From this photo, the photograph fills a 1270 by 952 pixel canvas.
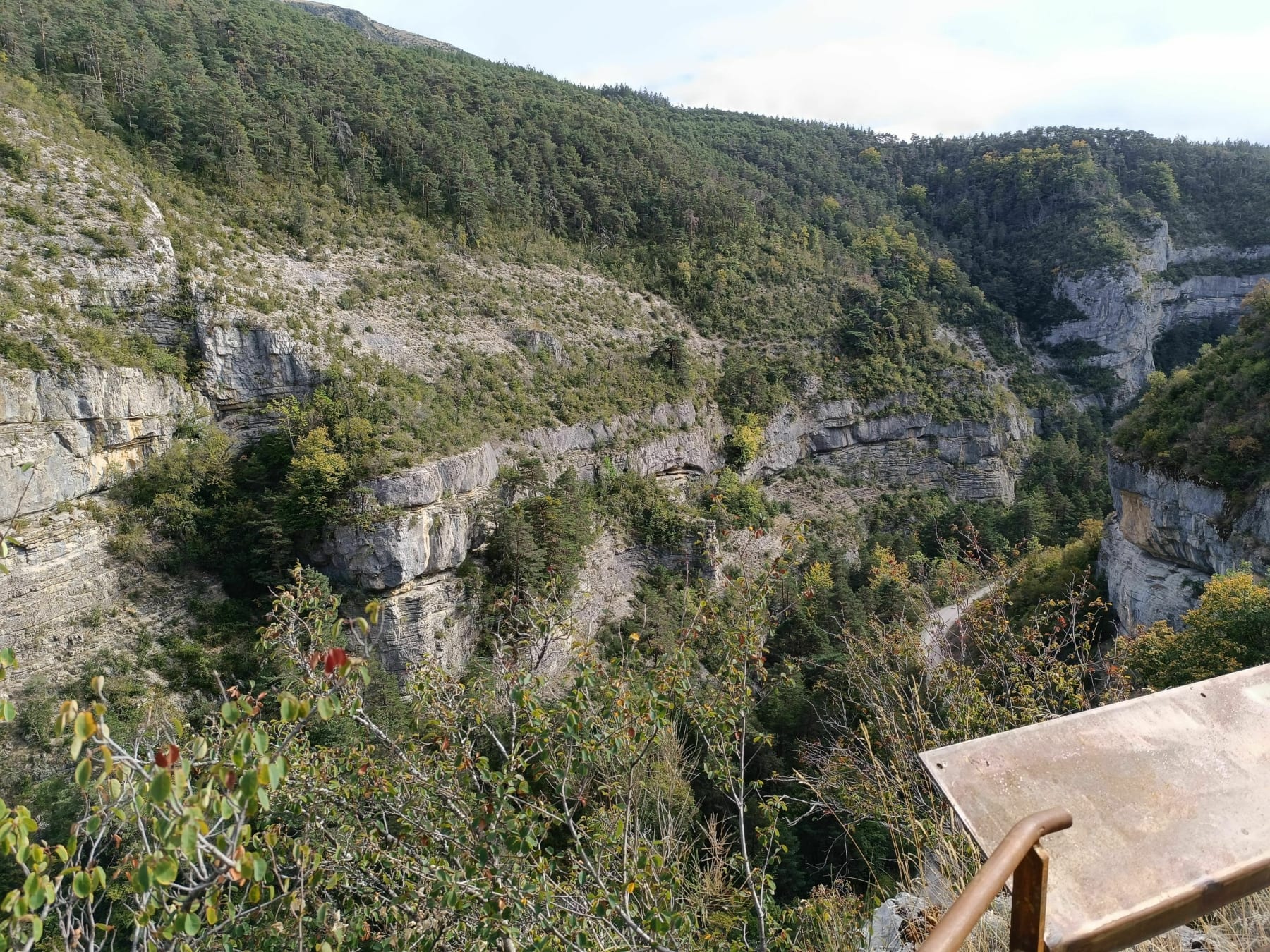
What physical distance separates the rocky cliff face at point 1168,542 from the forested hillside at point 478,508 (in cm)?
85

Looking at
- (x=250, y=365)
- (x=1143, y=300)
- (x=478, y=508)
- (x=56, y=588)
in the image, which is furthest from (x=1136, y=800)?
(x=1143, y=300)

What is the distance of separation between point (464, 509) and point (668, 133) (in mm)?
48198

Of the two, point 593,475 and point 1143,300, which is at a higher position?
point 1143,300

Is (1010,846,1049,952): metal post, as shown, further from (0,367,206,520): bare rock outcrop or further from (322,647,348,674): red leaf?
(0,367,206,520): bare rock outcrop

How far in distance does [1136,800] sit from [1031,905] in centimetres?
49

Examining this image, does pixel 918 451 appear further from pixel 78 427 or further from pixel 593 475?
pixel 78 427

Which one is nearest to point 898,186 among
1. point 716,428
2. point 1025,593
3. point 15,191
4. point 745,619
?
point 716,428

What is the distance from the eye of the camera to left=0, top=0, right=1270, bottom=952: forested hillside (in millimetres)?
4273

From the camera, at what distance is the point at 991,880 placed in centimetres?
122

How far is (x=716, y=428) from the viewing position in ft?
104

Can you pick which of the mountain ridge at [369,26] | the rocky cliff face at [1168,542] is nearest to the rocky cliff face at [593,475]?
the rocky cliff face at [1168,542]

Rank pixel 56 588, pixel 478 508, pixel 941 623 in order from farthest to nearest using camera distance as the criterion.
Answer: pixel 478 508, pixel 56 588, pixel 941 623

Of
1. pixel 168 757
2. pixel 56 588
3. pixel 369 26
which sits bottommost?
pixel 56 588

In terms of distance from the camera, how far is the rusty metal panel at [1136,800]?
53.6 inches
